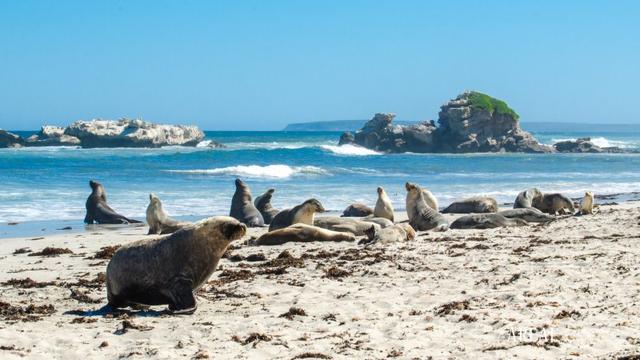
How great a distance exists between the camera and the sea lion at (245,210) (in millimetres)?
18531

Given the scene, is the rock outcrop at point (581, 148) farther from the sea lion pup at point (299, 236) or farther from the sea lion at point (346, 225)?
the sea lion pup at point (299, 236)

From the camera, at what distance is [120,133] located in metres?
73.1

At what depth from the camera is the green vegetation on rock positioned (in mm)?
71125

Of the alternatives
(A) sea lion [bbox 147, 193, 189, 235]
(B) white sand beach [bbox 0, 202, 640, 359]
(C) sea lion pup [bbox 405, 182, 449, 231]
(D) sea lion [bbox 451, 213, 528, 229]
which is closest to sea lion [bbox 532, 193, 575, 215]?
(D) sea lion [bbox 451, 213, 528, 229]

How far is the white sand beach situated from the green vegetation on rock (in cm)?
5891

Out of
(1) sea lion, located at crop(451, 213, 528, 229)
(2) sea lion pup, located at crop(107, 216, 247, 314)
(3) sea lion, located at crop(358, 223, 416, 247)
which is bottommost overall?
(1) sea lion, located at crop(451, 213, 528, 229)

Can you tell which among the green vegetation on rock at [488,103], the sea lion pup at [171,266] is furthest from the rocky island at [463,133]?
the sea lion pup at [171,266]

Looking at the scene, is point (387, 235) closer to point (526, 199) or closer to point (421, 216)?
point (421, 216)

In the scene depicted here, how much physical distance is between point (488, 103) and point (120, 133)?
30.2 meters

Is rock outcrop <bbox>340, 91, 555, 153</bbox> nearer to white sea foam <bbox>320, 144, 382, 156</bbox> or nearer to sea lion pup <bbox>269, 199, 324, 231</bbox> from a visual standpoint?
white sea foam <bbox>320, 144, 382, 156</bbox>

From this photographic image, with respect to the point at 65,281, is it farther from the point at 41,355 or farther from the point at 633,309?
the point at 633,309

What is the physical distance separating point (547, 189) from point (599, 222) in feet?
47.8

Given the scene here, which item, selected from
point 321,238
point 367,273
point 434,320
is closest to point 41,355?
point 434,320

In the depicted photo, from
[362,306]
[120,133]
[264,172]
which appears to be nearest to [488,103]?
[120,133]
